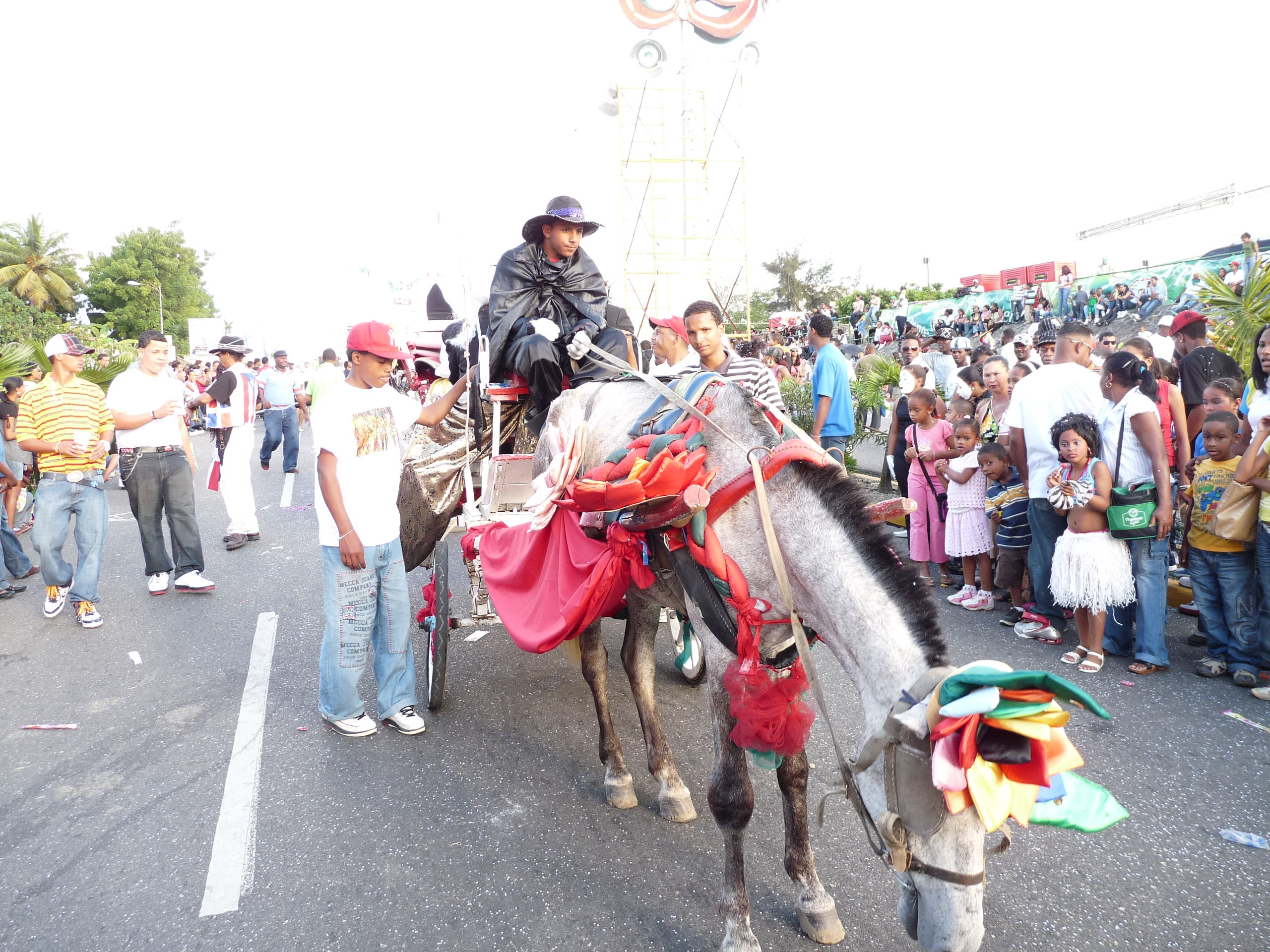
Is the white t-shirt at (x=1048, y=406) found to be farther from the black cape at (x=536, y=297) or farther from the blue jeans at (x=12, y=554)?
the blue jeans at (x=12, y=554)

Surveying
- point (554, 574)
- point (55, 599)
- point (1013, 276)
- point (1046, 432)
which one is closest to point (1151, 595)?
point (1046, 432)

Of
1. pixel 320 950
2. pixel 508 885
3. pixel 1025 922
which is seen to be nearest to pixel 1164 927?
pixel 1025 922

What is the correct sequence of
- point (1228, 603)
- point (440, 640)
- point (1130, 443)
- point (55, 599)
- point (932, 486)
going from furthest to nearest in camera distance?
point (932, 486) → point (55, 599) → point (1130, 443) → point (1228, 603) → point (440, 640)

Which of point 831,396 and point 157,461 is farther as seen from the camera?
point 831,396

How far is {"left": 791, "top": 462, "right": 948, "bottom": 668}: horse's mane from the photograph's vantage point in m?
2.08

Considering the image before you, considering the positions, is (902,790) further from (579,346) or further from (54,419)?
(54,419)

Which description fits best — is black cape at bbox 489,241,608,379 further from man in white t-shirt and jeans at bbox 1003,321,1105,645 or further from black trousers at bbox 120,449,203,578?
black trousers at bbox 120,449,203,578

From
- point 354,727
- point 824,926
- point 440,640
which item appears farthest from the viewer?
point 440,640

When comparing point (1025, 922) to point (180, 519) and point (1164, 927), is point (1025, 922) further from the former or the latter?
point (180, 519)

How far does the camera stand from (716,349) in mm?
5035

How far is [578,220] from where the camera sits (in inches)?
175

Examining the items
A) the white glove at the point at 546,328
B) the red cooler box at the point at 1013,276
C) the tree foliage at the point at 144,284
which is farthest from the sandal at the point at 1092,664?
the tree foliage at the point at 144,284

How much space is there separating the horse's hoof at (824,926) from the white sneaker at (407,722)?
242 centimetres

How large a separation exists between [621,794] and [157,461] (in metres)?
5.78
